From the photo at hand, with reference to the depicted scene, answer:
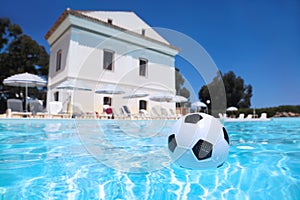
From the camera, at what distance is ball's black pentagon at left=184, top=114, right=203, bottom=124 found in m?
1.97

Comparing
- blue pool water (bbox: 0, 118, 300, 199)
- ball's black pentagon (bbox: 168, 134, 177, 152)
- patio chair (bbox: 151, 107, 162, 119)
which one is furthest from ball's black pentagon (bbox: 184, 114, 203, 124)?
patio chair (bbox: 151, 107, 162, 119)

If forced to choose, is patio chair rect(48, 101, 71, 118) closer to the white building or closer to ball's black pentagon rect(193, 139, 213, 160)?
the white building

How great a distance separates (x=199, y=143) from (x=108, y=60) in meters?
14.3

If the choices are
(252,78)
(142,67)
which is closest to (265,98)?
(252,78)

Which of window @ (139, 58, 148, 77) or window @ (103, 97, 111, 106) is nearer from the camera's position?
window @ (103, 97, 111, 106)

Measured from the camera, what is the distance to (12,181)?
1.83 m

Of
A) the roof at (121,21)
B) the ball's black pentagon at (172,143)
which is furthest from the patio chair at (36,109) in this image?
the ball's black pentagon at (172,143)

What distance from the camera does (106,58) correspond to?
1526 centimetres

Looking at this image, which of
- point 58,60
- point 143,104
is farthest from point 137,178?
point 143,104

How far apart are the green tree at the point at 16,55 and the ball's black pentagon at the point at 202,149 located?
1996 cm

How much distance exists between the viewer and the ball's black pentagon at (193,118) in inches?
77.4

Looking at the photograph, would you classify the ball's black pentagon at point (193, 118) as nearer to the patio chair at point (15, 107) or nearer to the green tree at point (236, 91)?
the patio chair at point (15, 107)

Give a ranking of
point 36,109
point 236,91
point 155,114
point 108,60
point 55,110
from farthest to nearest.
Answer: point 236,91 → point 108,60 → point 155,114 → point 55,110 → point 36,109

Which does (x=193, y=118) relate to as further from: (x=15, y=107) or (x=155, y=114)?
(x=155, y=114)
